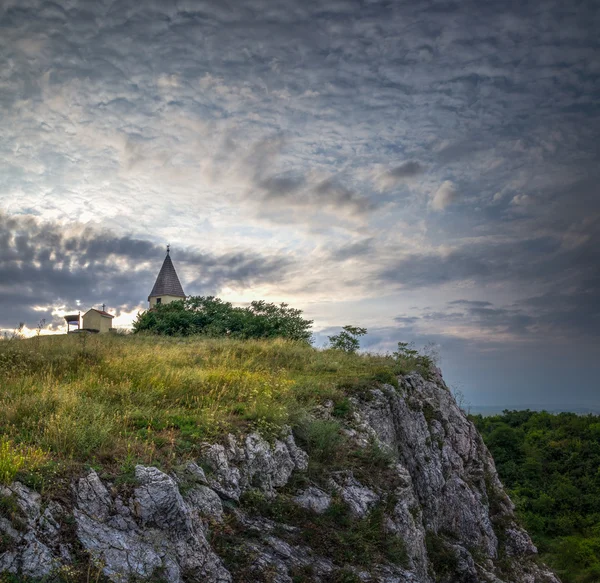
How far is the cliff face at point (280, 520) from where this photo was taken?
5.36 meters

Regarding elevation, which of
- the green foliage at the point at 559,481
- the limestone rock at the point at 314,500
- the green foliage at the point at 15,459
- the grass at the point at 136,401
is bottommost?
the green foliage at the point at 559,481

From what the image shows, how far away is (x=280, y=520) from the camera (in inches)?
303

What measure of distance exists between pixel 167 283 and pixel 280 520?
2074 inches

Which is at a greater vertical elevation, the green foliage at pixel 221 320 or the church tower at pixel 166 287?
the church tower at pixel 166 287

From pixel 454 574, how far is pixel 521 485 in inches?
1849

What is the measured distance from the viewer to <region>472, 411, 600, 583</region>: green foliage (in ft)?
130

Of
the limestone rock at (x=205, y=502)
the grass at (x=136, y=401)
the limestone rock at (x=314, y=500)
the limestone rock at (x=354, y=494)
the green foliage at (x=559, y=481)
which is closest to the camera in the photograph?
the limestone rock at (x=205, y=502)

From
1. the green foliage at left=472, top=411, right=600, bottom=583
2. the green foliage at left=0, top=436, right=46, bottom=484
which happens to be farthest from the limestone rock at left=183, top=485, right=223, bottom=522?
the green foliage at left=472, top=411, right=600, bottom=583

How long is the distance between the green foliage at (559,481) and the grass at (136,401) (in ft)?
110

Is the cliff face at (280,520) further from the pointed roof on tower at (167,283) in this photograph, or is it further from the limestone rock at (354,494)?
the pointed roof on tower at (167,283)

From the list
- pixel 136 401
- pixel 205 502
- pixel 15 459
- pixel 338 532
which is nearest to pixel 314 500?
pixel 338 532

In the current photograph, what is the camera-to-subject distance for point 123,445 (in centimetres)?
727

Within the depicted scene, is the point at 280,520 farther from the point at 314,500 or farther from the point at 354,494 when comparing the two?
the point at 354,494

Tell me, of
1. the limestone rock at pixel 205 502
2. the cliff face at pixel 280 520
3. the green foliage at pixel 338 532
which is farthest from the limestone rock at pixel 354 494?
the limestone rock at pixel 205 502
